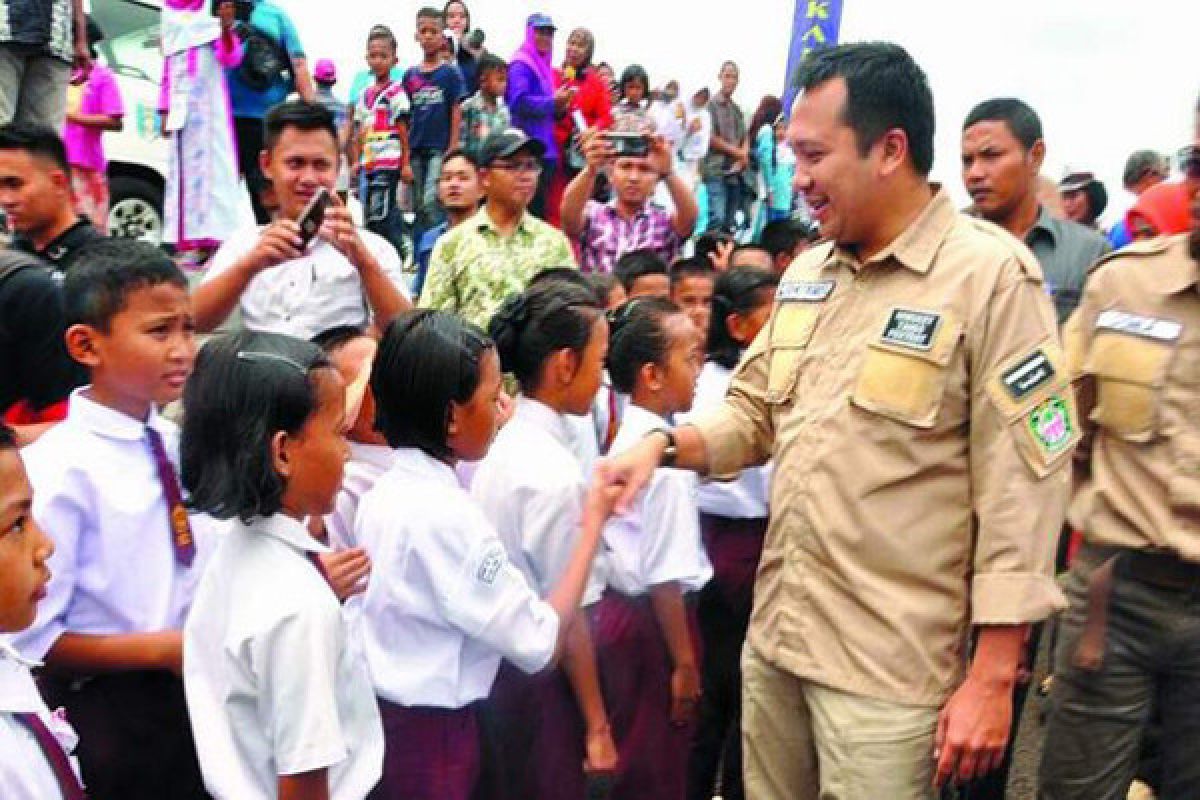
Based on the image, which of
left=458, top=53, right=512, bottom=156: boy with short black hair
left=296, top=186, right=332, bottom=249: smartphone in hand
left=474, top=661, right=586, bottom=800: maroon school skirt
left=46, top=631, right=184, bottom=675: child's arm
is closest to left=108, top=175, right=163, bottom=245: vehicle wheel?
left=458, top=53, right=512, bottom=156: boy with short black hair

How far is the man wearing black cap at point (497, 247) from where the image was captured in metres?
4.73

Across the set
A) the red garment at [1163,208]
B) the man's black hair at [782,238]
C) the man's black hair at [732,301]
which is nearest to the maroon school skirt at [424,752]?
the man's black hair at [732,301]

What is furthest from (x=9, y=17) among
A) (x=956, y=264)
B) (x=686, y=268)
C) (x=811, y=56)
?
(x=956, y=264)

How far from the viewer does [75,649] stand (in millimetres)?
2166

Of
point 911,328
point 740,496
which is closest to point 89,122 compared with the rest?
point 740,496

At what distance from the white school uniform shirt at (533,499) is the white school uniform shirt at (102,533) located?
70 centimetres

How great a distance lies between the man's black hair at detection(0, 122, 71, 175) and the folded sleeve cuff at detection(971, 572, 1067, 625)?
2.74 meters

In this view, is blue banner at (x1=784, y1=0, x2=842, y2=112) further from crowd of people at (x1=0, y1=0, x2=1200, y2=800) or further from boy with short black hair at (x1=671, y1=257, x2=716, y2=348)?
crowd of people at (x1=0, y1=0, x2=1200, y2=800)

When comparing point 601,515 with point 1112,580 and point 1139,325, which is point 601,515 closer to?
point 1112,580

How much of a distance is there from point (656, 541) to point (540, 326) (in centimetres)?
63

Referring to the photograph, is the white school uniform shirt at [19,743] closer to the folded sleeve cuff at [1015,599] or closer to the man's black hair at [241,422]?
the man's black hair at [241,422]

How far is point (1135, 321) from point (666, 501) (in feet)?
3.89

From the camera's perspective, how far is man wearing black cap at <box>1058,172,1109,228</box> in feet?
26.7

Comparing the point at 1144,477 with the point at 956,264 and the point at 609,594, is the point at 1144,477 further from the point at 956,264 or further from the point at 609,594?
the point at 609,594
